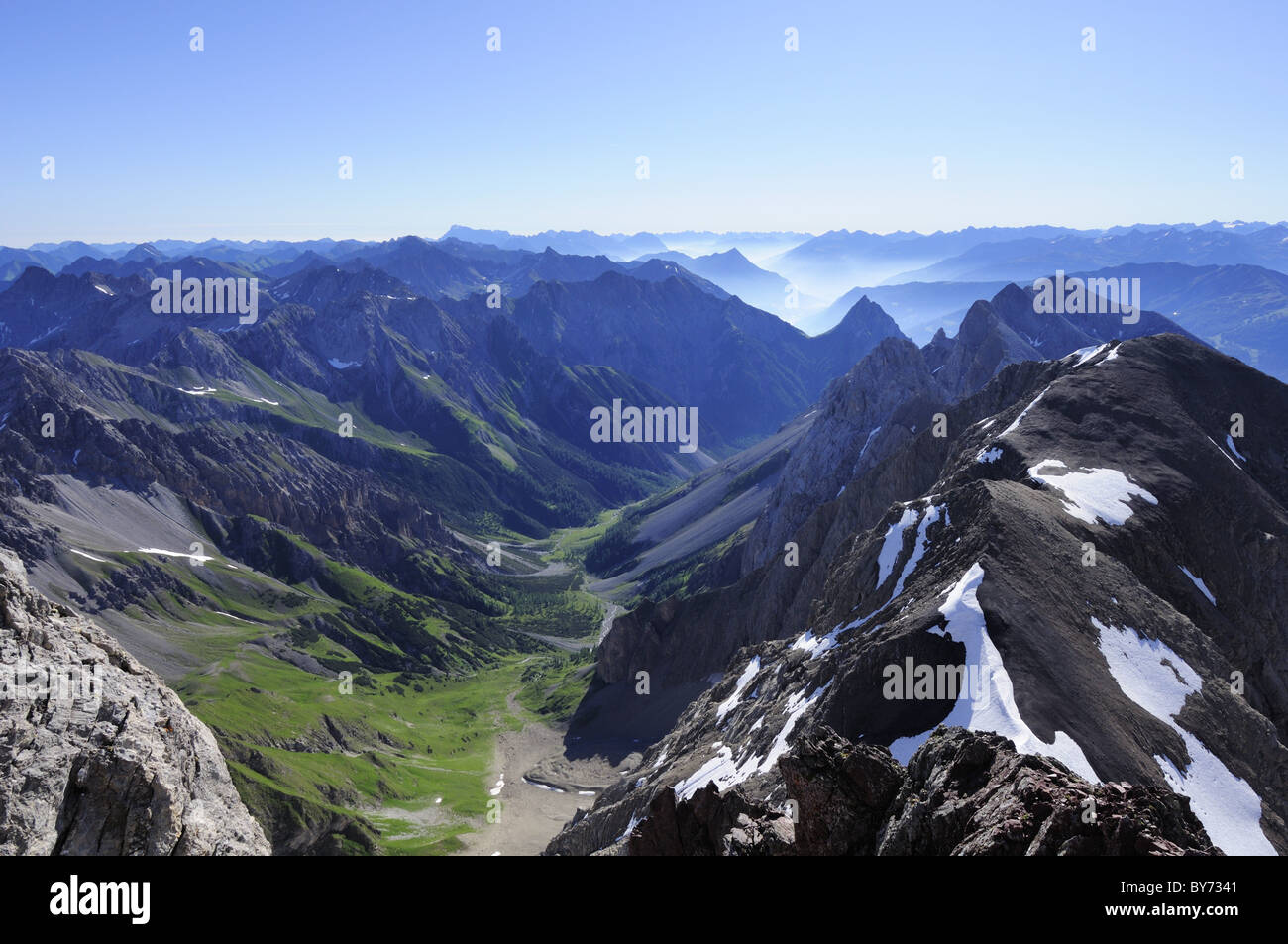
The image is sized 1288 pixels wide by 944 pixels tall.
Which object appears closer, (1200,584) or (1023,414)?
(1200,584)

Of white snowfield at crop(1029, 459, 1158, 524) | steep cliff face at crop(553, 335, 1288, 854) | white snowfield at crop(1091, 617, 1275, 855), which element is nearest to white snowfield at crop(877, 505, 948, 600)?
steep cliff face at crop(553, 335, 1288, 854)

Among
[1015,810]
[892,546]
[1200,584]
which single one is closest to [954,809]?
[1015,810]

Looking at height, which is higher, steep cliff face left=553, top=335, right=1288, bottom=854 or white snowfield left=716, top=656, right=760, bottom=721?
steep cliff face left=553, top=335, right=1288, bottom=854

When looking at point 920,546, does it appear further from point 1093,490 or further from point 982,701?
point 982,701

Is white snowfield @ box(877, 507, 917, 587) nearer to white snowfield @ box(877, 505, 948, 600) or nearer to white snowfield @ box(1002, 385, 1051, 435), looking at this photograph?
white snowfield @ box(877, 505, 948, 600)

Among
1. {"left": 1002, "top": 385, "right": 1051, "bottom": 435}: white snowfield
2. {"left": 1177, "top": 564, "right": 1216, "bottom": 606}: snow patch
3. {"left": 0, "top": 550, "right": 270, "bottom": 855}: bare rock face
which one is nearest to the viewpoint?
{"left": 0, "top": 550, "right": 270, "bottom": 855}: bare rock face

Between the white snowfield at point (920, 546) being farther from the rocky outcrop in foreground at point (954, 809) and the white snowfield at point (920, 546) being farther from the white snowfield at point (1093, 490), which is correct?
the rocky outcrop in foreground at point (954, 809)

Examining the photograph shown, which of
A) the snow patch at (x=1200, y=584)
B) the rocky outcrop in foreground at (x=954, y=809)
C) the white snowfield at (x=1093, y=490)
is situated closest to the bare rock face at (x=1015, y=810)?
the rocky outcrop in foreground at (x=954, y=809)
